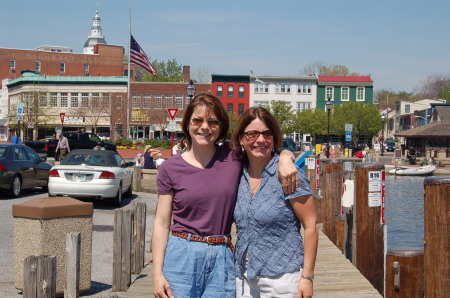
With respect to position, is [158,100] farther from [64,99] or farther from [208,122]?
[208,122]

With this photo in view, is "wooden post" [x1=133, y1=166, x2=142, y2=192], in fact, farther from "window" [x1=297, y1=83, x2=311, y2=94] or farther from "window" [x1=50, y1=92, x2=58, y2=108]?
"window" [x1=297, y1=83, x2=311, y2=94]

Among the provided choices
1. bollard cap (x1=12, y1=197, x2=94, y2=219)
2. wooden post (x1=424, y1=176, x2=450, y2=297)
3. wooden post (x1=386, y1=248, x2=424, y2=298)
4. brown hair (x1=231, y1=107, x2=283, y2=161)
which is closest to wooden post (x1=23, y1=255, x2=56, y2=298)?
bollard cap (x1=12, y1=197, x2=94, y2=219)

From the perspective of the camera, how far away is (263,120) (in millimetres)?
3912

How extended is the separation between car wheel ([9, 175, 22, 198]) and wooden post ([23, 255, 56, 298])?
12.6m

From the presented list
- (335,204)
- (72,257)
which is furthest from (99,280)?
(335,204)

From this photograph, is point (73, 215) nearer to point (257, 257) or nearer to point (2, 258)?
point (2, 258)

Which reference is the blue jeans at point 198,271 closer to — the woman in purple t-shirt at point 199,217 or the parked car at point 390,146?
the woman in purple t-shirt at point 199,217

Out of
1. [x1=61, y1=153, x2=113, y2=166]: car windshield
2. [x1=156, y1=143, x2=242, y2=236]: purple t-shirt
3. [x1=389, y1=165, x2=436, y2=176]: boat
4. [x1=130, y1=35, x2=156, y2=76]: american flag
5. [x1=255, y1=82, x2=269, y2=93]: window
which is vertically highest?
[x1=255, y1=82, x2=269, y2=93]: window

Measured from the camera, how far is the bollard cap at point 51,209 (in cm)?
691

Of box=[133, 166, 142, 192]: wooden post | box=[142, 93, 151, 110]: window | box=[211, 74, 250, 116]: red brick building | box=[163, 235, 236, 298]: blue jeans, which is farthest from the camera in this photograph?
box=[211, 74, 250, 116]: red brick building

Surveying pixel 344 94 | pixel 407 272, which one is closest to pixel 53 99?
pixel 344 94

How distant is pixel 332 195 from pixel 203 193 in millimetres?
7944

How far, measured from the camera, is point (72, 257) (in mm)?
6156

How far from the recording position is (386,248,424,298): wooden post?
6383 mm
